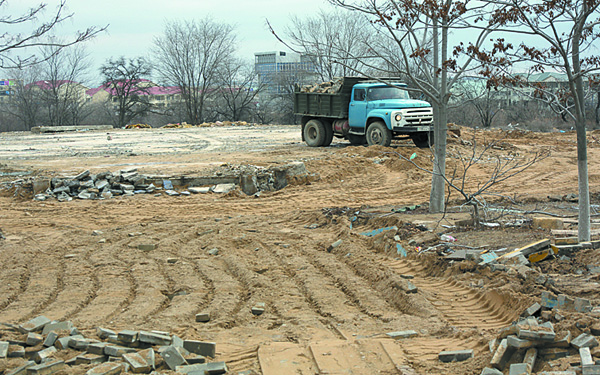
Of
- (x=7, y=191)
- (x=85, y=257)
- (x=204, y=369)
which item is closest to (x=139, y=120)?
(x=7, y=191)

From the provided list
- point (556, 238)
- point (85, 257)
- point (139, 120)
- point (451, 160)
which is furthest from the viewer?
point (139, 120)

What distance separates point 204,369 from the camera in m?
4.17

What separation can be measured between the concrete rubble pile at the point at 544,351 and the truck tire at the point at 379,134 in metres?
14.4

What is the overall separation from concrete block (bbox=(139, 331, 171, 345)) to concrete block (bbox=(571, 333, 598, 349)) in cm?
322

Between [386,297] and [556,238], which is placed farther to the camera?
[556,238]

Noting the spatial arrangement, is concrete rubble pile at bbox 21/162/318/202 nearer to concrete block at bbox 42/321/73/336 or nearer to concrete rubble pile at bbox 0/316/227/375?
concrete block at bbox 42/321/73/336

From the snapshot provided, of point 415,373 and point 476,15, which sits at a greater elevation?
point 476,15

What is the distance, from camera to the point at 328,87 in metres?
21.0

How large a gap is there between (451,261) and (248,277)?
8.71ft

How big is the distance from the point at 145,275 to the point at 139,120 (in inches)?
1988

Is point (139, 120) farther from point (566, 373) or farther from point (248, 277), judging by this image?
point (566, 373)

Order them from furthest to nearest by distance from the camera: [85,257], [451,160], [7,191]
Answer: [451,160] → [7,191] → [85,257]

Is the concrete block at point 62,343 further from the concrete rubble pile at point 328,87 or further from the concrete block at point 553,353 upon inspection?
the concrete rubble pile at point 328,87

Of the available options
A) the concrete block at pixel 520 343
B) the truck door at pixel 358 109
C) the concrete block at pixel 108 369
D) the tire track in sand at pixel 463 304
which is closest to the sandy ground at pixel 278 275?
the tire track in sand at pixel 463 304
